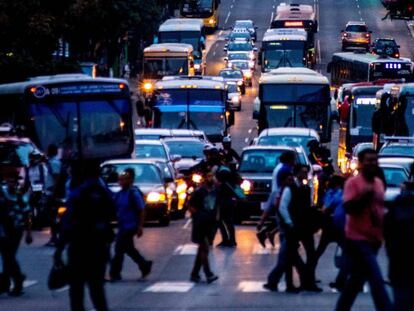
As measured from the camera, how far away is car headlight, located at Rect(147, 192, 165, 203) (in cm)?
3042

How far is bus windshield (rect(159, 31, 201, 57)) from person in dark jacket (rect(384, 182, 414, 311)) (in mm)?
65212

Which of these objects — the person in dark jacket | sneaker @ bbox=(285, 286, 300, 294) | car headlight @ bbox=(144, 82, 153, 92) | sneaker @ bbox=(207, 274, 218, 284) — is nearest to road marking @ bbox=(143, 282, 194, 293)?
sneaker @ bbox=(207, 274, 218, 284)

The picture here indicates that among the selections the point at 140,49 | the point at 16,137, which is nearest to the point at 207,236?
the point at 16,137

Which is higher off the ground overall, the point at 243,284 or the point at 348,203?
the point at 348,203

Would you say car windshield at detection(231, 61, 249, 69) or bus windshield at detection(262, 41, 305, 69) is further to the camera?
car windshield at detection(231, 61, 249, 69)

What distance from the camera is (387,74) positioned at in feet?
220

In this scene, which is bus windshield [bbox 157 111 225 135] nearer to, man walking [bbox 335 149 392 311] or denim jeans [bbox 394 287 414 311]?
man walking [bbox 335 149 392 311]

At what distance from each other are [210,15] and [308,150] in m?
65.0

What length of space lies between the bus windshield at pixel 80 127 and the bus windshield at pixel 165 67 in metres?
30.9

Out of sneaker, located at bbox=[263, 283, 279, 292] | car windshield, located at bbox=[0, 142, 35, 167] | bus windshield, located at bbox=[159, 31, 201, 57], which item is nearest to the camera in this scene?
sneaker, located at bbox=[263, 283, 279, 292]

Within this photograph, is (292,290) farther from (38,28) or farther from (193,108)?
(38,28)

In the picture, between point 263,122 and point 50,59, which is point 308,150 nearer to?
point 263,122

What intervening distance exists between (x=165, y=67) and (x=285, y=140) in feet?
91.4

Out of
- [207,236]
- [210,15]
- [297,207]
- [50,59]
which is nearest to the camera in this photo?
[297,207]
